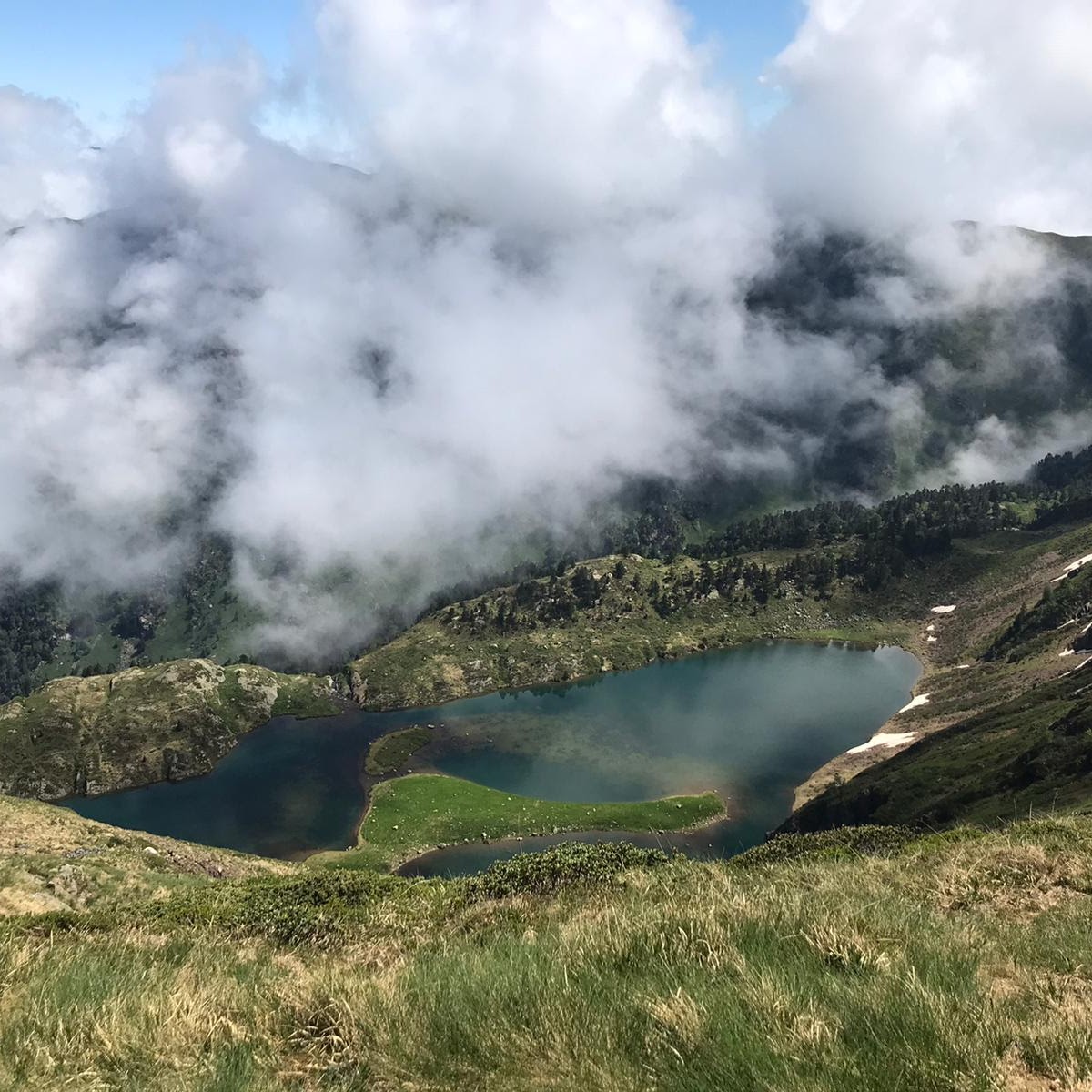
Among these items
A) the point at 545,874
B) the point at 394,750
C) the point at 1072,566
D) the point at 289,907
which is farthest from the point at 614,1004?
the point at 1072,566

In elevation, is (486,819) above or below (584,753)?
above

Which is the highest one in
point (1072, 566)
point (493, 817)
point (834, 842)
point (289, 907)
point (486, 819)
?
point (1072, 566)

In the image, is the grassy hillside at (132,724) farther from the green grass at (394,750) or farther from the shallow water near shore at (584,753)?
the green grass at (394,750)

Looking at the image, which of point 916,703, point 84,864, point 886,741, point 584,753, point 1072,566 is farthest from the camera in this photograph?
point 1072,566

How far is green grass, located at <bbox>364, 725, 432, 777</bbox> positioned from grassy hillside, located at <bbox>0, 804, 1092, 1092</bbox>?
128902mm

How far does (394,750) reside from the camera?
459 feet

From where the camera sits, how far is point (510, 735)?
475ft

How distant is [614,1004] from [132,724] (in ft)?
602

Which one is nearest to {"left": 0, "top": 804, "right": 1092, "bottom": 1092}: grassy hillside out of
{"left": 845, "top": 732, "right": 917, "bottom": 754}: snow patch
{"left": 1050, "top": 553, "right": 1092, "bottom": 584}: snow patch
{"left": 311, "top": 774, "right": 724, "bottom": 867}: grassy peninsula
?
{"left": 311, "top": 774, "right": 724, "bottom": 867}: grassy peninsula

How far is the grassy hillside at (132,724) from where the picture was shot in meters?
147

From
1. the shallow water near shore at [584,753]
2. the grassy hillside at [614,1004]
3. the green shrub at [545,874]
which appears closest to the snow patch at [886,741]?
the shallow water near shore at [584,753]

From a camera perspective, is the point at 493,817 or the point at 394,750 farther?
the point at 394,750

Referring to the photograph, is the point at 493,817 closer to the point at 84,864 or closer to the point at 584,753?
the point at 584,753

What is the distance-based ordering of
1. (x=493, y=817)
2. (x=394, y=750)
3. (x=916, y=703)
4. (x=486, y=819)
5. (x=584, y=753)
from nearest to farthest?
1. (x=486, y=819)
2. (x=493, y=817)
3. (x=584, y=753)
4. (x=394, y=750)
5. (x=916, y=703)
